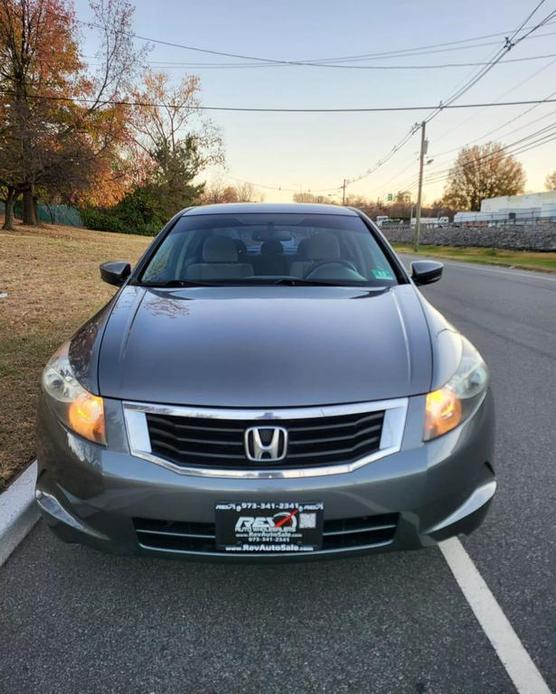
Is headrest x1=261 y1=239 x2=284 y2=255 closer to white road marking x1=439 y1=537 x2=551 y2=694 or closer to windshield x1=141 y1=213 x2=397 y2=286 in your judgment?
windshield x1=141 y1=213 x2=397 y2=286

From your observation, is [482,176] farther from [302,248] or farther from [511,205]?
[302,248]

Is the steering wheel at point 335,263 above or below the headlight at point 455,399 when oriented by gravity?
above

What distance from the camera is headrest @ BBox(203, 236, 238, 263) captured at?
3.35 metres

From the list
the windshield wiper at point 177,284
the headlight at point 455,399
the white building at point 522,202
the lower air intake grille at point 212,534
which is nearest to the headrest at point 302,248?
the windshield wiper at point 177,284

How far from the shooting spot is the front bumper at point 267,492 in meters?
1.77

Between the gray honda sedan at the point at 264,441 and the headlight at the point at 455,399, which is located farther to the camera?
the headlight at the point at 455,399

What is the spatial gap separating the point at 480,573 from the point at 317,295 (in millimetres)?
1479

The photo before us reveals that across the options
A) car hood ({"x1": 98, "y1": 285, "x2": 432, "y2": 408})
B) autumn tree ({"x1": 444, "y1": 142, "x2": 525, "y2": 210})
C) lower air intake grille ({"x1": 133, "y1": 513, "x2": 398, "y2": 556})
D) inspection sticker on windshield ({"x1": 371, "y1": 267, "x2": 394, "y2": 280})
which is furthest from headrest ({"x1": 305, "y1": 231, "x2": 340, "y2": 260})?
autumn tree ({"x1": 444, "y1": 142, "x2": 525, "y2": 210})

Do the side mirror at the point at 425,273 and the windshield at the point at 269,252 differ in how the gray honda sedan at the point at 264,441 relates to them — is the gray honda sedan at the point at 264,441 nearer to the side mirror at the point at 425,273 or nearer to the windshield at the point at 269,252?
the windshield at the point at 269,252

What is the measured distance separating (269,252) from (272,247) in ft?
0.18

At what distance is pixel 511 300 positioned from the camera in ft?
34.2

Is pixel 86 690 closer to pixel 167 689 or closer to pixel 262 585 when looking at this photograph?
pixel 167 689

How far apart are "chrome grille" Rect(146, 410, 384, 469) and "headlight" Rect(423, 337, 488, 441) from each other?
0.20 metres

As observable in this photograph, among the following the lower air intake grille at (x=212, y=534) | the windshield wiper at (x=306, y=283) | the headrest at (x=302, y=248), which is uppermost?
the headrest at (x=302, y=248)
